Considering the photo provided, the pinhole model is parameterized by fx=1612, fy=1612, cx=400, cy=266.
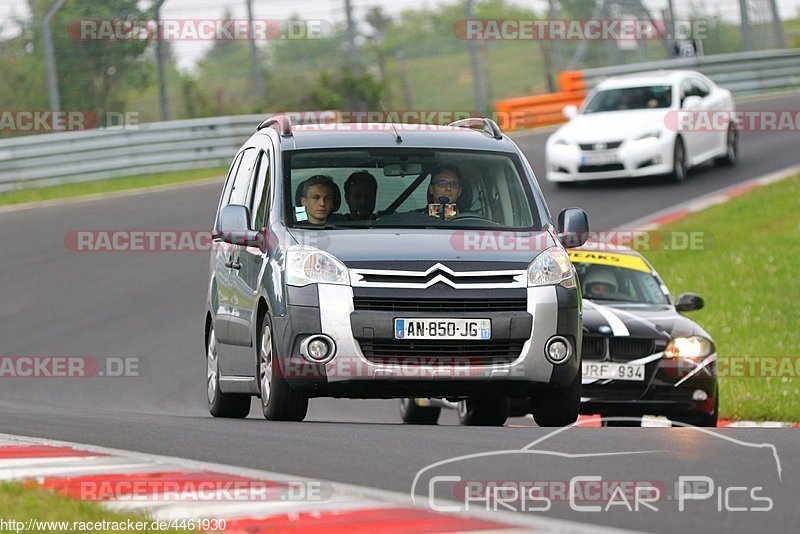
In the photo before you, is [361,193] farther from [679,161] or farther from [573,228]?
[679,161]

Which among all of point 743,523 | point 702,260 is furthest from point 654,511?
point 702,260

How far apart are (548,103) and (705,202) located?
9438 millimetres

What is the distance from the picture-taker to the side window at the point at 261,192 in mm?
10070

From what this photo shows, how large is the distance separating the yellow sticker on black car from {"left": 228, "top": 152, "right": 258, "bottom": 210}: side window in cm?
373

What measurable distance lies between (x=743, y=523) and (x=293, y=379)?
3.77 metres

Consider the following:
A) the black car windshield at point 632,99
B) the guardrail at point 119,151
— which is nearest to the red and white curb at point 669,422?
the black car windshield at point 632,99

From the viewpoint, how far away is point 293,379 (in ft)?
30.3

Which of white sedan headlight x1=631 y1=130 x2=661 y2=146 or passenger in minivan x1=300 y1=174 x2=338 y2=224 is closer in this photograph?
passenger in minivan x1=300 y1=174 x2=338 y2=224

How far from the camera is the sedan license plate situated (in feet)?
79.9

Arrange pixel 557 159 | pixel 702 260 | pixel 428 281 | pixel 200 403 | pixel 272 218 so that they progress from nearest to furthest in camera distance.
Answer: pixel 428 281 < pixel 272 218 < pixel 200 403 < pixel 702 260 < pixel 557 159

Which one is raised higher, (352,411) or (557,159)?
(557,159)

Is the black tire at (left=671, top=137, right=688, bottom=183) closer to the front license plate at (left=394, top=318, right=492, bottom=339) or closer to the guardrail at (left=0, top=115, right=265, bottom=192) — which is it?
the guardrail at (left=0, top=115, right=265, bottom=192)

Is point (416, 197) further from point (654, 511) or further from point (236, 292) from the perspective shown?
point (654, 511)

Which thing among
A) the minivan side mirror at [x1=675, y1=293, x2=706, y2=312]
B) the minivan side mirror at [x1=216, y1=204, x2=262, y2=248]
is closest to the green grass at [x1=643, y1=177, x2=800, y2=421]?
the minivan side mirror at [x1=675, y1=293, x2=706, y2=312]
